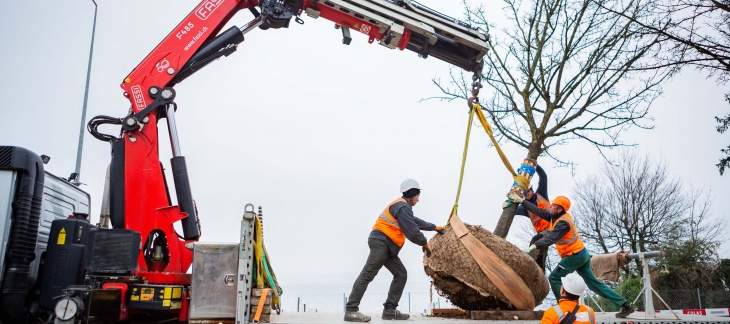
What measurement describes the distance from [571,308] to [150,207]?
4528 mm

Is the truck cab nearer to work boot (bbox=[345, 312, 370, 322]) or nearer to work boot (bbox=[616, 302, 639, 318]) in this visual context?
work boot (bbox=[345, 312, 370, 322])

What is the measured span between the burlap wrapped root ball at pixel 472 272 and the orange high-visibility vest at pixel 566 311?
4.80 ft

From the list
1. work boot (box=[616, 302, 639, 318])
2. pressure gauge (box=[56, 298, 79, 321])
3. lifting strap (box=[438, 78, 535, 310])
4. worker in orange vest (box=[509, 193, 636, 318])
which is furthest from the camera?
worker in orange vest (box=[509, 193, 636, 318])

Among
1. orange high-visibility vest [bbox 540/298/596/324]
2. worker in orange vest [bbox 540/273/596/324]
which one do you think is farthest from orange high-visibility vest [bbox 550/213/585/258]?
orange high-visibility vest [bbox 540/298/596/324]

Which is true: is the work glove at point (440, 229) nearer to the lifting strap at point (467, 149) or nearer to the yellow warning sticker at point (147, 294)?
the lifting strap at point (467, 149)


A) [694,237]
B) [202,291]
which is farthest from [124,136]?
[694,237]

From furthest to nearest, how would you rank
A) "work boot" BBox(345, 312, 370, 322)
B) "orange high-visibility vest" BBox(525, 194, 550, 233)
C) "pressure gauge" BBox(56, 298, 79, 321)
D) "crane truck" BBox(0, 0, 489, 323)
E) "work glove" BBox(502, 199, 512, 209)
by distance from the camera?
"work glove" BBox(502, 199, 512, 209) → "orange high-visibility vest" BBox(525, 194, 550, 233) → "work boot" BBox(345, 312, 370, 322) → "crane truck" BBox(0, 0, 489, 323) → "pressure gauge" BBox(56, 298, 79, 321)

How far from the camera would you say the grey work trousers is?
716 centimetres

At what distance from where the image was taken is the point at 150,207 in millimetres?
6492

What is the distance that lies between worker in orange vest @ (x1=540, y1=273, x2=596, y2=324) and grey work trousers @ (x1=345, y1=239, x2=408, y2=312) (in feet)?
7.36

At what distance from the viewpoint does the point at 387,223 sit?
741 cm

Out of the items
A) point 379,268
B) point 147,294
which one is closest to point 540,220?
point 379,268

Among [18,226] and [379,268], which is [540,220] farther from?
[18,226]

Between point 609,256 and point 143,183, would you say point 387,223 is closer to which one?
point 143,183
